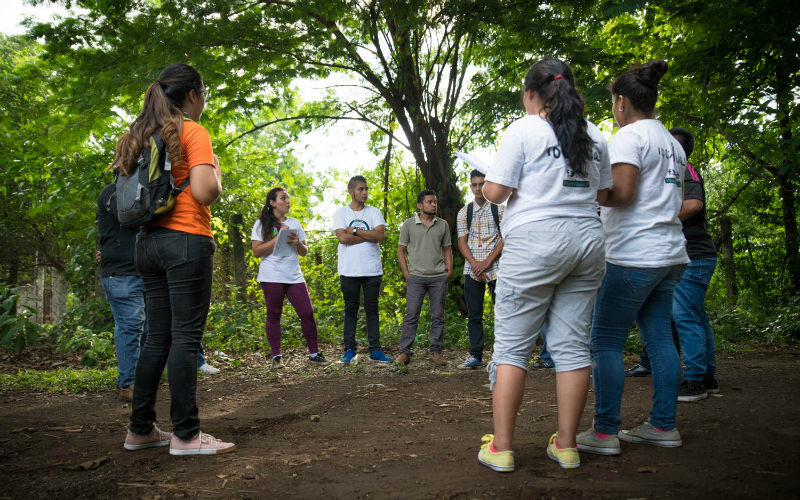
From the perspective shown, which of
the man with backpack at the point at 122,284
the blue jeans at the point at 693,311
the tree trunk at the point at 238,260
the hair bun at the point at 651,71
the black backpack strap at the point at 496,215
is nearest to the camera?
the hair bun at the point at 651,71

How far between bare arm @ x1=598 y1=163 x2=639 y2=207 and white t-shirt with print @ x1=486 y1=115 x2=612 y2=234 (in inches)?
11.2

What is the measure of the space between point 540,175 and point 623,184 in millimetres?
609

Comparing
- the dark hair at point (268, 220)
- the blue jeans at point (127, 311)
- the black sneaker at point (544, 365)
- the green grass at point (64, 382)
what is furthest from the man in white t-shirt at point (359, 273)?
the green grass at point (64, 382)

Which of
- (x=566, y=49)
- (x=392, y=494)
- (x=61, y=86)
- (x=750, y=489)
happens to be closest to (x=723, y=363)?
(x=566, y=49)

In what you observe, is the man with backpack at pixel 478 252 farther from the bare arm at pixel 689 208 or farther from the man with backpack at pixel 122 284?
the man with backpack at pixel 122 284

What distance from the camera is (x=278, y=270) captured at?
21.9 feet

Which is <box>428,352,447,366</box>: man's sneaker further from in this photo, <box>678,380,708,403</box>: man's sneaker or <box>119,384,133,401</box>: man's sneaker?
<box>119,384,133,401</box>: man's sneaker

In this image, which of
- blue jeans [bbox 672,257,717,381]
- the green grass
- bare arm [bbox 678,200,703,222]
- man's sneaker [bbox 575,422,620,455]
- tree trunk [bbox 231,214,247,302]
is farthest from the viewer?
tree trunk [bbox 231,214,247,302]

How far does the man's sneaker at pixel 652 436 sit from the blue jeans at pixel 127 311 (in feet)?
13.4

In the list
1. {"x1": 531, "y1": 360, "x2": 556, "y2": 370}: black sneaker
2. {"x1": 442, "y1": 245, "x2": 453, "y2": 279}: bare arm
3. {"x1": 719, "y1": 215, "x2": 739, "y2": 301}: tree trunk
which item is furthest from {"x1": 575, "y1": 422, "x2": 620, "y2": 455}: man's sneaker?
{"x1": 719, "y1": 215, "x2": 739, "y2": 301}: tree trunk

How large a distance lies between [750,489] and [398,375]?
421cm

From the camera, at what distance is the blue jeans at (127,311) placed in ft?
16.0

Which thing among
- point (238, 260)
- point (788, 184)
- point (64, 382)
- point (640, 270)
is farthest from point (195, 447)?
point (788, 184)

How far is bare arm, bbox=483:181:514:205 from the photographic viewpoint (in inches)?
103
